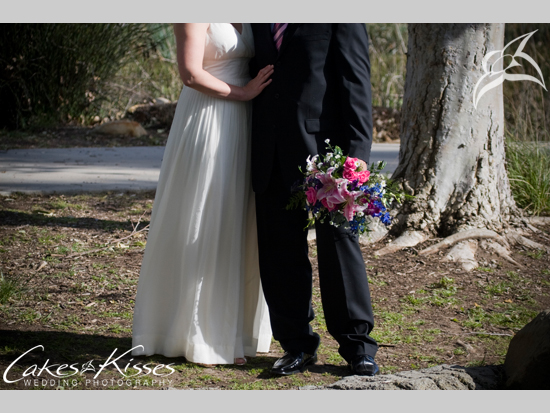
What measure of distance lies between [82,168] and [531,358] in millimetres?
6137

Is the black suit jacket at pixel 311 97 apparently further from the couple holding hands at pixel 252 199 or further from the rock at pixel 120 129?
the rock at pixel 120 129

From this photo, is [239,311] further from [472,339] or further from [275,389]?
[472,339]

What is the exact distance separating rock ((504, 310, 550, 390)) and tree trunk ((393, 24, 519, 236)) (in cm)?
219

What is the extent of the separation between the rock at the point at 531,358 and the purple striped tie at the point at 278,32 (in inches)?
70.6

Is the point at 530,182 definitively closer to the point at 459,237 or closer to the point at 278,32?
the point at 459,237

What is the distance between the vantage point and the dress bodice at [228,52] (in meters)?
2.88

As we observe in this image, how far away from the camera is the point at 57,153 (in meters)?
8.34

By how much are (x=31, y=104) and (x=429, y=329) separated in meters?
9.01

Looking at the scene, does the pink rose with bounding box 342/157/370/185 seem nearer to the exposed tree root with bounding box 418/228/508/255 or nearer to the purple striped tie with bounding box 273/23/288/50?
the purple striped tie with bounding box 273/23/288/50

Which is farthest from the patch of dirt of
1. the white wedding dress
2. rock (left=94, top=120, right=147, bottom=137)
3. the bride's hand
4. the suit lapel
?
rock (left=94, top=120, right=147, bottom=137)

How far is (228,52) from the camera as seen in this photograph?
9.61ft

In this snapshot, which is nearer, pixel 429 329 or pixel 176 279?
pixel 176 279

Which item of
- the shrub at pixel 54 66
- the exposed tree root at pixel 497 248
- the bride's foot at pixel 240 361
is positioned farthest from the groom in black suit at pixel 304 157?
the shrub at pixel 54 66

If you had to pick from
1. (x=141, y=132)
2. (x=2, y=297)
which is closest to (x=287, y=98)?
(x=2, y=297)
